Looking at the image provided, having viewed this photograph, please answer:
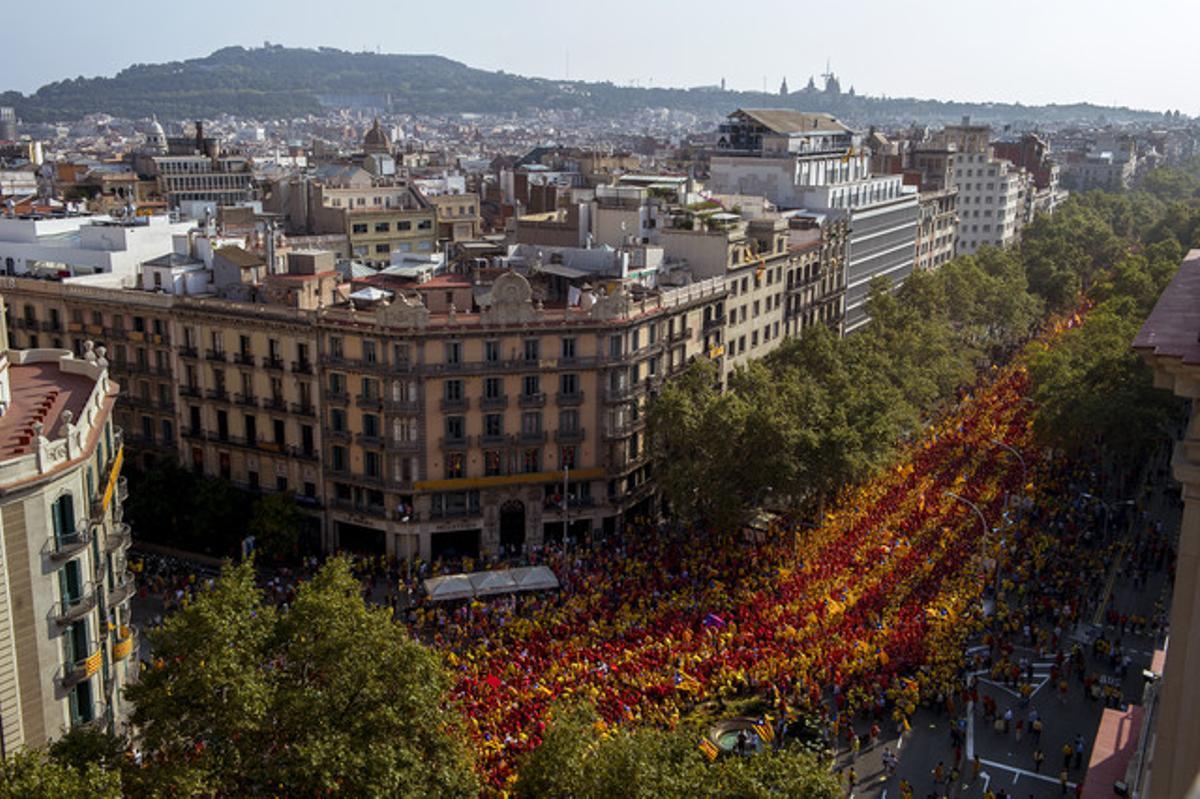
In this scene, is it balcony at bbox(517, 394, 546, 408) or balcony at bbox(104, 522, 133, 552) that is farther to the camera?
balcony at bbox(517, 394, 546, 408)

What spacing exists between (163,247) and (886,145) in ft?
382

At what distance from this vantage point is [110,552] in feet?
130

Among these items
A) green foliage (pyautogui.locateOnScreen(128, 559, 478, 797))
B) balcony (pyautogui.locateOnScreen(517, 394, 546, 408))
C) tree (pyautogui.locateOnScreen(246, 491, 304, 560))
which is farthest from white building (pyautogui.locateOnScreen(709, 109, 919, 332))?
green foliage (pyautogui.locateOnScreen(128, 559, 478, 797))

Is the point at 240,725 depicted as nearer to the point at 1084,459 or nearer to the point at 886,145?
the point at 1084,459

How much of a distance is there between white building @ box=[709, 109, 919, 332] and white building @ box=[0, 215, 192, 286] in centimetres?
5542

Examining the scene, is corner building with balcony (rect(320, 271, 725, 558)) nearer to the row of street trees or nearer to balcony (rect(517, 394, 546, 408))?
balcony (rect(517, 394, 546, 408))

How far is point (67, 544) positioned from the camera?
112ft

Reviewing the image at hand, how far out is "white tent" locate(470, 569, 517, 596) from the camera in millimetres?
56469

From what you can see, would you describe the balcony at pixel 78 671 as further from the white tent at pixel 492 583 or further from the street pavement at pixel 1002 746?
the street pavement at pixel 1002 746

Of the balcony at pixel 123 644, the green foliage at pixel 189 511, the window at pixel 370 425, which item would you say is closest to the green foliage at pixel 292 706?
the balcony at pixel 123 644

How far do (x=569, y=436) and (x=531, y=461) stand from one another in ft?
8.32

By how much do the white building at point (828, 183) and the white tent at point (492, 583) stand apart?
198ft

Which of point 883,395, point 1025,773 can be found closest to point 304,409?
point 883,395

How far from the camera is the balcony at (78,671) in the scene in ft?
112
